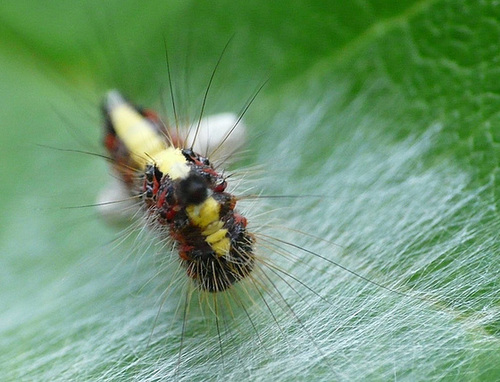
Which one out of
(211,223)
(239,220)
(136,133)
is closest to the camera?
(211,223)

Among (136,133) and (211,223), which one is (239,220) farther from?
(136,133)

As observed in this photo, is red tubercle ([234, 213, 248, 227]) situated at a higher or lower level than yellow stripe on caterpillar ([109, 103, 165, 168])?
lower

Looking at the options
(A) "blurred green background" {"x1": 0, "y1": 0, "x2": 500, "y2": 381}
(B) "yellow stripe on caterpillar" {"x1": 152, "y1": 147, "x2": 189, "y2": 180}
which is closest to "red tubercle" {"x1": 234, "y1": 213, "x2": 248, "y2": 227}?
(B) "yellow stripe on caterpillar" {"x1": 152, "y1": 147, "x2": 189, "y2": 180}

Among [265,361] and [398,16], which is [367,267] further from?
[398,16]

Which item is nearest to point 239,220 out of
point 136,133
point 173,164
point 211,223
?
point 211,223

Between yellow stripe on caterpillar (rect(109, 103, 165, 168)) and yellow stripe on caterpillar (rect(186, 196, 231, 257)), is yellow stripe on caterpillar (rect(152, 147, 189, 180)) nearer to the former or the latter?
yellow stripe on caterpillar (rect(186, 196, 231, 257))

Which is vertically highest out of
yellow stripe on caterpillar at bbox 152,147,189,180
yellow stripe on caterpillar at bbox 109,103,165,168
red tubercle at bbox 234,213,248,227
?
yellow stripe on caterpillar at bbox 109,103,165,168

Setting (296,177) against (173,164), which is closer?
(173,164)

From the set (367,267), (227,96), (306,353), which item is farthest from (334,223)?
(227,96)
